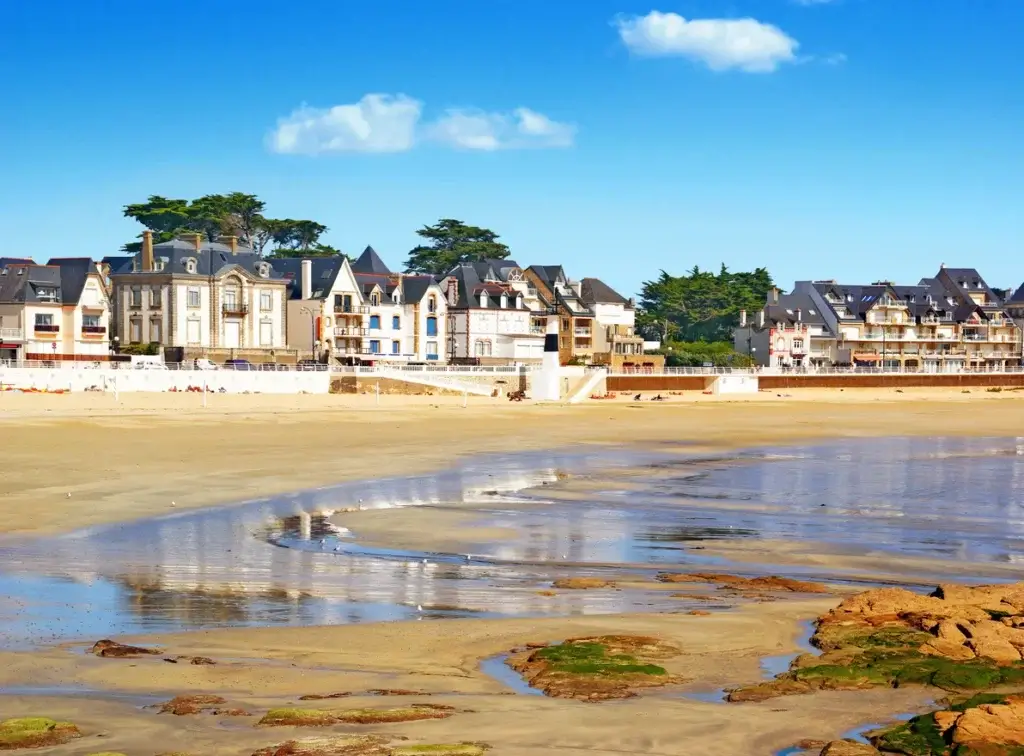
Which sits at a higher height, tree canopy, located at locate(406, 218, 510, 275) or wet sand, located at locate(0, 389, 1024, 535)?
tree canopy, located at locate(406, 218, 510, 275)

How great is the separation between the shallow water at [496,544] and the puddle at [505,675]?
7.72 ft

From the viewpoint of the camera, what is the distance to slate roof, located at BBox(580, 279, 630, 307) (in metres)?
110

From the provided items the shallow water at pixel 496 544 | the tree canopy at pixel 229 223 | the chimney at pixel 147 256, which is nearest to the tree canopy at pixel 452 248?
the tree canopy at pixel 229 223

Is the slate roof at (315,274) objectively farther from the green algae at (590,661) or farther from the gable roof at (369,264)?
the green algae at (590,661)

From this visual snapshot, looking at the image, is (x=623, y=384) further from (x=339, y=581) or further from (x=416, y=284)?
(x=339, y=581)

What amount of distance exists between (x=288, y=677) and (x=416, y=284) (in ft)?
269

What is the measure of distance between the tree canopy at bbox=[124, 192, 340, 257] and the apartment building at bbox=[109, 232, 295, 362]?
92.7 feet

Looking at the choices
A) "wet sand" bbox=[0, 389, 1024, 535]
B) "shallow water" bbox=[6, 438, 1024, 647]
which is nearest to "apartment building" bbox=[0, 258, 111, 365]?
"wet sand" bbox=[0, 389, 1024, 535]

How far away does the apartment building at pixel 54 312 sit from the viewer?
72188mm

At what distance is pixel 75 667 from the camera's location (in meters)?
11.4

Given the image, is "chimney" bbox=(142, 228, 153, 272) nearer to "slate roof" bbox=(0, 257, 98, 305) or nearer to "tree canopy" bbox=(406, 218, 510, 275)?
"slate roof" bbox=(0, 257, 98, 305)

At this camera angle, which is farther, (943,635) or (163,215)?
(163,215)

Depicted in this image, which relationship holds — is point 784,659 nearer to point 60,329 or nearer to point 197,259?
point 60,329

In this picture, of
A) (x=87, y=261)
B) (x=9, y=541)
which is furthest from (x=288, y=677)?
(x=87, y=261)
